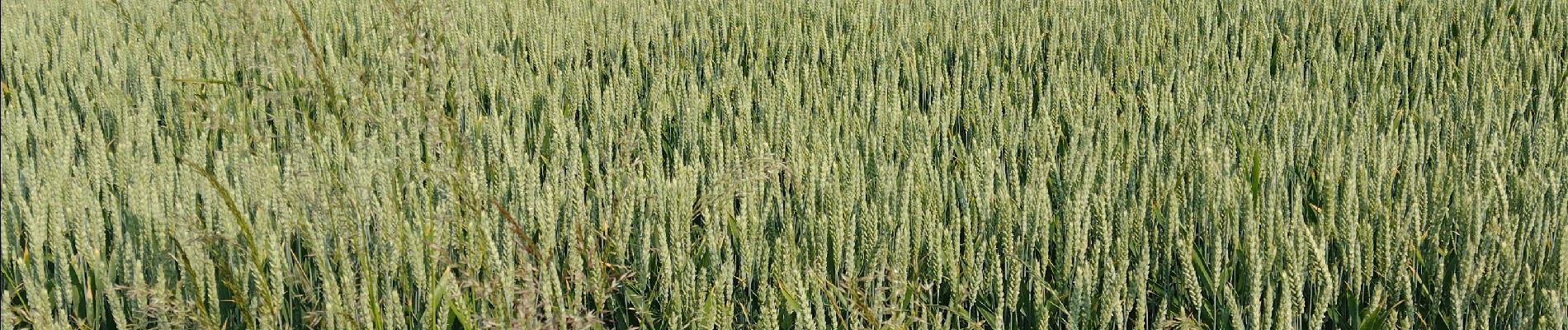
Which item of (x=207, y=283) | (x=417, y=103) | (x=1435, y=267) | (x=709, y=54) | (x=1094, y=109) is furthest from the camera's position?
(x=709, y=54)

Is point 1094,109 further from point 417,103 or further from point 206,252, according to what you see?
point 206,252

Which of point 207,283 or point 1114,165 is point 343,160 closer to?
point 207,283

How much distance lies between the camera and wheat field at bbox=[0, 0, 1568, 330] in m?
1.33

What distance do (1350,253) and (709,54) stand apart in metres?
1.87

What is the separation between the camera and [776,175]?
1.58 m

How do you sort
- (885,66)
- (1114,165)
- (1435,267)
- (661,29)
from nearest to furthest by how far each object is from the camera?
(1435,267), (1114,165), (885,66), (661,29)

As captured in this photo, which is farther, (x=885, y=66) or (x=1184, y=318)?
(x=885, y=66)

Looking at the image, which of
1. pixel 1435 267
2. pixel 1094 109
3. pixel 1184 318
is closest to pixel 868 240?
pixel 1184 318

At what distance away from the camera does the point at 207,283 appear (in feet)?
4.16

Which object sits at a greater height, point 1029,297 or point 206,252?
point 206,252

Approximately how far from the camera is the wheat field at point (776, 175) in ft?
4.36

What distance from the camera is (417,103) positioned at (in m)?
2.29

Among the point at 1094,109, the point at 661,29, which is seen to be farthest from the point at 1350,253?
the point at 661,29

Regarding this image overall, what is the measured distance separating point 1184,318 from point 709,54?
6.22ft
